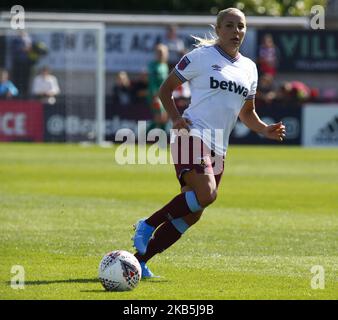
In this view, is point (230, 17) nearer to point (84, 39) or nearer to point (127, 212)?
point (127, 212)

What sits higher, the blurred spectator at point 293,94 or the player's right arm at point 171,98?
the player's right arm at point 171,98

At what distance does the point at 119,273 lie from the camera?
29.8 ft

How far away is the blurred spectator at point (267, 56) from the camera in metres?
34.6

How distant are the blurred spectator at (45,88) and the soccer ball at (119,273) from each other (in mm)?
22691

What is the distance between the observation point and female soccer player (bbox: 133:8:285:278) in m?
9.65

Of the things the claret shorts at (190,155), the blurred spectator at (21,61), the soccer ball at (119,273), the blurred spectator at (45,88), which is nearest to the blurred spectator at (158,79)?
the blurred spectator at (45,88)

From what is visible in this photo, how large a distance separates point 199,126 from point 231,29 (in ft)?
2.99

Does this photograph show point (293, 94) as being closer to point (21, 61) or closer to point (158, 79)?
point (158, 79)

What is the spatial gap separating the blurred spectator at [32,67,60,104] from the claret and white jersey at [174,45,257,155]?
22.0m

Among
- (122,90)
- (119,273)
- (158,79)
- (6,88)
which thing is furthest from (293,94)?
(119,273)

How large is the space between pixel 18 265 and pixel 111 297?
73.4 inches

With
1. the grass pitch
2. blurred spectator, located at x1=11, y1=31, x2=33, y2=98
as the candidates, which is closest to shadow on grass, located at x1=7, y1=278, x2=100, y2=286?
the grass pitch

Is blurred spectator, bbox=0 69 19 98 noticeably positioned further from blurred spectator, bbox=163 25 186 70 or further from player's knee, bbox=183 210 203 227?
player's knee, bbox=183 210 203 227

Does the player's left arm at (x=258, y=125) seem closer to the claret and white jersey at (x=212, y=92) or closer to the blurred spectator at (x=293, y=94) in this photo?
the claret and white jersey at (x=212, y=92)
